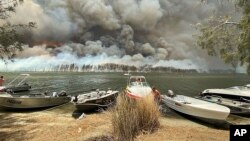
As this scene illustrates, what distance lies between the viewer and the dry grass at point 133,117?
1115 cm

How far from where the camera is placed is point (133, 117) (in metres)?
11.5

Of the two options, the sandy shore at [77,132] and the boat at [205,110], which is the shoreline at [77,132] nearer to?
the sandy shore at [77,132]

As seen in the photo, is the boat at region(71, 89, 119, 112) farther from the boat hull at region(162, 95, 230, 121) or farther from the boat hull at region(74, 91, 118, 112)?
the boat hull at region(162, 95, 230, 121)

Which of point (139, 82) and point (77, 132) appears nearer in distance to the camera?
point (77, 132)

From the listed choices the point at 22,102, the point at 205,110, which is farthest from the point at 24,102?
the point at 205,110

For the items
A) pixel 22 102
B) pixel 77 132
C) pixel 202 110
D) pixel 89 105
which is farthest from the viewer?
pixel 22 102

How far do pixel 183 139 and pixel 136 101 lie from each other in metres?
2.59

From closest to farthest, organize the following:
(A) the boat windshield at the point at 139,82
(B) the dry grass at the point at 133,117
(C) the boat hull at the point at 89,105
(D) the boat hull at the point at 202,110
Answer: (B) the dry grass at the point at 133,117, (D) the boat hull at the point at 202,110, (C) the boat hull at the point at 89,105, (A) the boat windshield at the point at 139,82

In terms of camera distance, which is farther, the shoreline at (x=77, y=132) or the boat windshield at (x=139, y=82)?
the boat windshield at (x=139, y=82)

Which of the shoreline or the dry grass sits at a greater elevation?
the dry grass

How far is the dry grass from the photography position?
1115 centimetres

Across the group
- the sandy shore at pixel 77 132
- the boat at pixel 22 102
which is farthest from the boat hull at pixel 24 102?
the sandy shore at pixel 77 132

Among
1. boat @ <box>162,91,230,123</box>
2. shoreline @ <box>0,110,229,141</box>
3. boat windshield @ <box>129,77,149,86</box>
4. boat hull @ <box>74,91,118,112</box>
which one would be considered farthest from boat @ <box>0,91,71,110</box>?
boat @ <box>162,91,230,123</box>

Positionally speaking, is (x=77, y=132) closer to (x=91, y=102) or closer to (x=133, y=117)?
(x=133, y=117)
